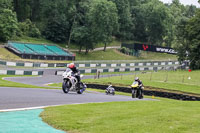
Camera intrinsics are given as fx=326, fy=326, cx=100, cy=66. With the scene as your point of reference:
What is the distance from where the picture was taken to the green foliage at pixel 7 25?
213 feet

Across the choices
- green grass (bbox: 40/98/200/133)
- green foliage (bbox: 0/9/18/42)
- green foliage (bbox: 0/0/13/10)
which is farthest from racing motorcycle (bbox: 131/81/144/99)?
green foliage (bbox: 0/0/13/10)

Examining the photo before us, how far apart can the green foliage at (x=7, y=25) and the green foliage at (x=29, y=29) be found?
6549mm

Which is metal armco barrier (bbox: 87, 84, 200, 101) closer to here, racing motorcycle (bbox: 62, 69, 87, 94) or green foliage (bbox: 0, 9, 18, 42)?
racing motorcycle (bbox: 62, 69, 87, 94)

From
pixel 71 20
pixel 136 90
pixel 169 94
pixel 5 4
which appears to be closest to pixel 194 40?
pixel 169 94

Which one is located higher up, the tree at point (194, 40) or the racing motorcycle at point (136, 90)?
the tree at point (194, 40)

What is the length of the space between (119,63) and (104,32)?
21.4 meters

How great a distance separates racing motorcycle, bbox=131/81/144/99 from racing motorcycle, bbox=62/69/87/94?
17.6 feet

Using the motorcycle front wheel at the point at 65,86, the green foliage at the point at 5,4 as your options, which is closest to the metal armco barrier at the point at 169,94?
the motorcycle front wheel at the point at 65,86

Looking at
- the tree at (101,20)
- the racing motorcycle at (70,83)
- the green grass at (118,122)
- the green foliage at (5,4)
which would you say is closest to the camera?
the green grass at (118,122)

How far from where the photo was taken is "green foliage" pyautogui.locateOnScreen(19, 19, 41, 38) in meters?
74.8

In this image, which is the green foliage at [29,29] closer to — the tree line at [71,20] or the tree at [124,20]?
the tree line at [71,20]

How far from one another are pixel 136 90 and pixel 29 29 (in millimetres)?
57593

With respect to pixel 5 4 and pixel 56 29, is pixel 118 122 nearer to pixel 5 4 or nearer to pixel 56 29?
pixel 5 4

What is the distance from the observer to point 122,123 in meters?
8.93
